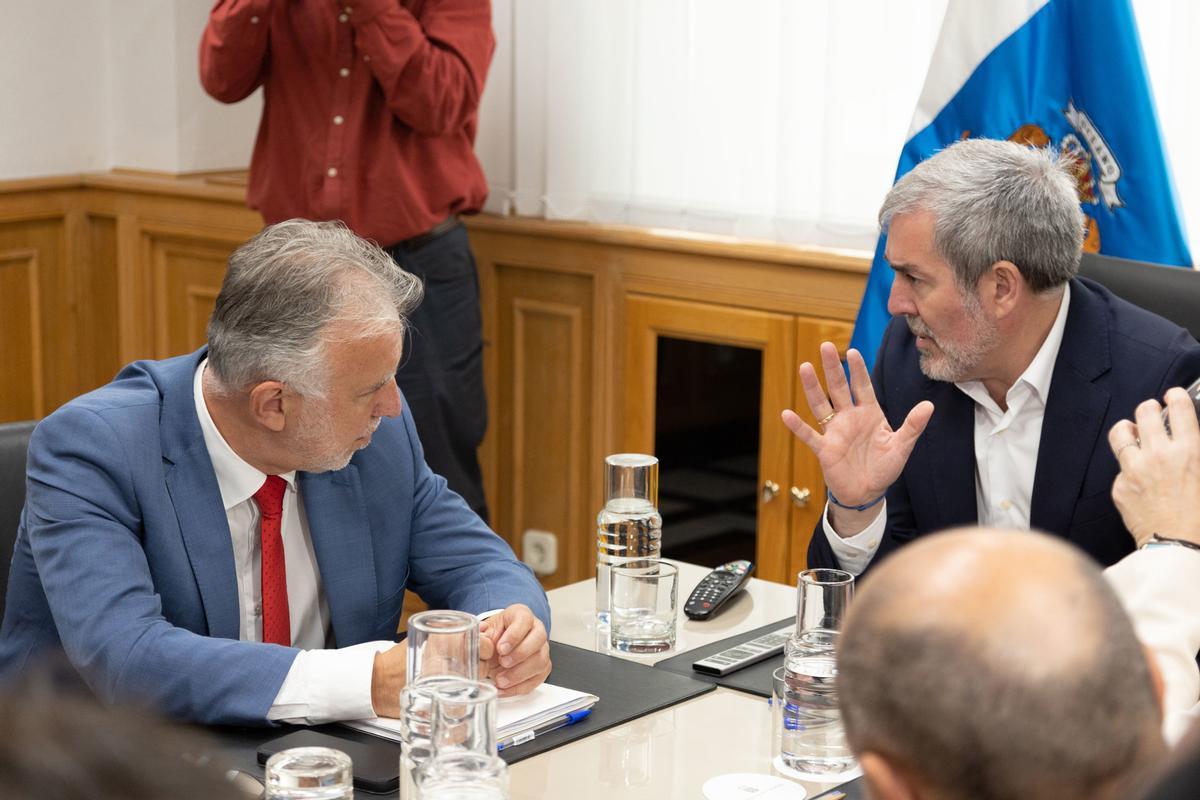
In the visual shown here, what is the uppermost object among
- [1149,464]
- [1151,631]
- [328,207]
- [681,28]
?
[681,28]

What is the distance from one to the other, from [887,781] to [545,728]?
0.86 meters

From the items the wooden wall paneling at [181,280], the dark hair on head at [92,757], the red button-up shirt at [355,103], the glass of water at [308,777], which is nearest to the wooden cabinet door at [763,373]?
the red button-up shirt at [355,103]

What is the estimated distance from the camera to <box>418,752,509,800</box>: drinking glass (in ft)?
4.80

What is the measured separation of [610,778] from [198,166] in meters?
3.42

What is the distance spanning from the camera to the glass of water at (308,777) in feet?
4.83

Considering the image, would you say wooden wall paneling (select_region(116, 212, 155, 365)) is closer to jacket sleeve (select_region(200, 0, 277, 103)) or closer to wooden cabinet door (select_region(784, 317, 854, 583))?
jacket sleeve (select_region(200, 0, 277, 103))

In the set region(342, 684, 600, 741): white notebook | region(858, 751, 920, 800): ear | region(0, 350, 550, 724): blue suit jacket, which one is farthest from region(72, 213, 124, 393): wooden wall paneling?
region(858, 751, 920, 800): ear

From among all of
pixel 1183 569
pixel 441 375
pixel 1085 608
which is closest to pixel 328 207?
pixel 441 375

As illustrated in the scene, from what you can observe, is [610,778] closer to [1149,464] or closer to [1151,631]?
[1151,631]

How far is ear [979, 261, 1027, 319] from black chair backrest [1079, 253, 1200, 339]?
8.5 inches

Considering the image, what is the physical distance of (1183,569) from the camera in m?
1.77

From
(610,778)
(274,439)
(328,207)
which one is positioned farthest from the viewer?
(328,207)

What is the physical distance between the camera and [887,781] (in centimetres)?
95

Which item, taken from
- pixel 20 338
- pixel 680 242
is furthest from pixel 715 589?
pixel 20 338
